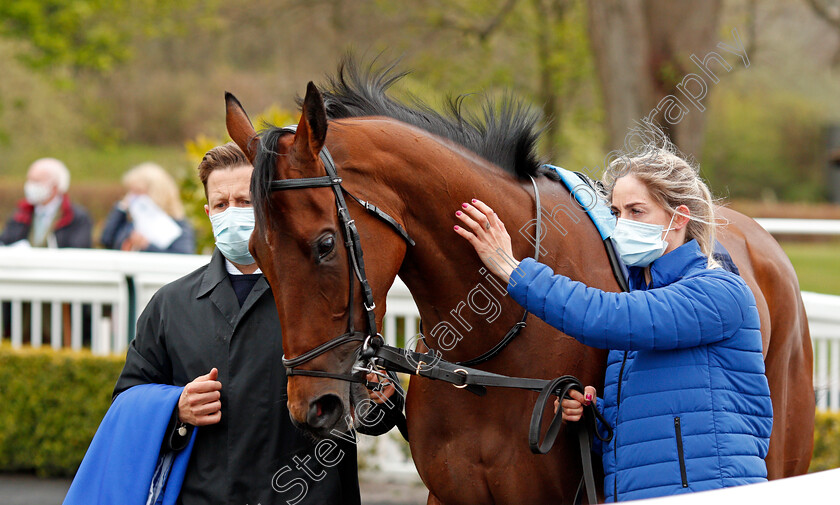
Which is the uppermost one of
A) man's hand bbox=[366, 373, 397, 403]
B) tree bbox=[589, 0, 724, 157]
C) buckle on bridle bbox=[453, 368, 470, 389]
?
tree bbox=[589, 0, 724, 157]

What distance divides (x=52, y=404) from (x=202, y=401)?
3706 mm

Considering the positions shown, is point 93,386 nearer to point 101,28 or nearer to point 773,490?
point 773,490

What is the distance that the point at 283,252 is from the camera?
2.10 metres

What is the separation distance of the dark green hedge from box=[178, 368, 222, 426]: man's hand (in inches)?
130

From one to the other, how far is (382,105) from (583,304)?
2.84ft

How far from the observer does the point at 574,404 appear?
2.37m

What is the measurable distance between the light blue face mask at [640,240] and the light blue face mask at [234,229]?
1.08 m

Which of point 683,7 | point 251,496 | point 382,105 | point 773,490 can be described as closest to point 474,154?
point 382,105

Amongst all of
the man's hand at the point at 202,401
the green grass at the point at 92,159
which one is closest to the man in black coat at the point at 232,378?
the man's hand at the point at 202,401

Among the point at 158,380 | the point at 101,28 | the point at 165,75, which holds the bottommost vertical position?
the point at 158,380

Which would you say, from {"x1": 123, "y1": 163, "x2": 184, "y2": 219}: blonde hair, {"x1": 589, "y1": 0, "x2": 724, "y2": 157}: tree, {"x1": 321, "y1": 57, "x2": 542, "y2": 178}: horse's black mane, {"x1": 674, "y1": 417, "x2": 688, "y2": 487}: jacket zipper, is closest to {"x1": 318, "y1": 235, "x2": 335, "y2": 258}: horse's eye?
{"x1": 321, "y1": 57, "x2": 542, "y2": 178}: horse's black mane

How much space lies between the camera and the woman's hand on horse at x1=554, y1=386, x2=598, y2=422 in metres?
2.37

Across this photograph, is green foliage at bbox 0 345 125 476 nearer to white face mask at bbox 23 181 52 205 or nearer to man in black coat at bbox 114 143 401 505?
white face mask at bbox 23 181 52 205

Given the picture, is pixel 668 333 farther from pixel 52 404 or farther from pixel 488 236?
pixel 52 404
